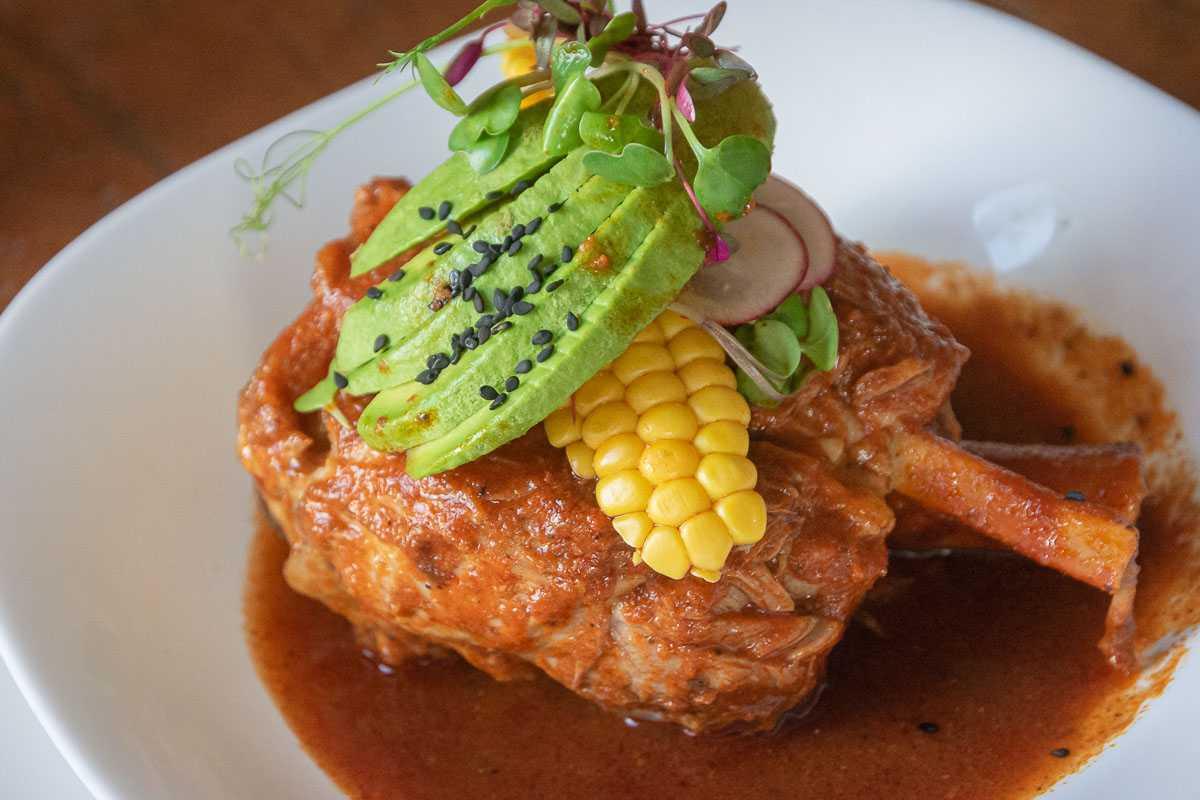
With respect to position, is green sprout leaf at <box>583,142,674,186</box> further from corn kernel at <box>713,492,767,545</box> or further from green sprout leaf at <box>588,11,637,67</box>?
corn kernel at <box>713,492,767,545</box>

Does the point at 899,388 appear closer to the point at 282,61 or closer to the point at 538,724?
the point at 538,724

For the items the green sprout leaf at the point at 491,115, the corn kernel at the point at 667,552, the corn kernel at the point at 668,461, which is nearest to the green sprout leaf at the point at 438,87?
the green sprout leaf at the point at 491,115

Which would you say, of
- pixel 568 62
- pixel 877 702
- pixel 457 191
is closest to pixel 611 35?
pixel 568 62

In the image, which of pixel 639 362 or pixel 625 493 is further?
pixel 639 362

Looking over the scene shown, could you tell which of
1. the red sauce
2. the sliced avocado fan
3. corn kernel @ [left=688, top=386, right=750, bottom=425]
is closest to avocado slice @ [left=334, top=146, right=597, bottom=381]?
the sliced avocado fan

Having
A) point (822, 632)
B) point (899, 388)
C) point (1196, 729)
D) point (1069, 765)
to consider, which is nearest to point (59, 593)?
point (822, 632)

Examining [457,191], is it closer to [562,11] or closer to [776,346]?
[562,11]
